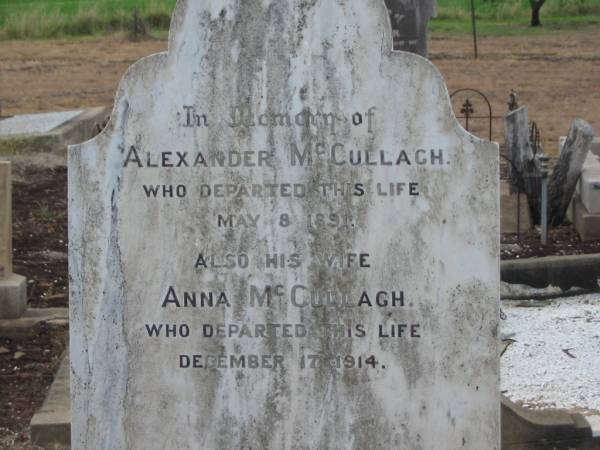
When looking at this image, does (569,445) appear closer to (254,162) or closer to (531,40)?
(254,162)

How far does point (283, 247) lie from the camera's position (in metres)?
4.77

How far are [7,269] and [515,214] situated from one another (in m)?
4.26

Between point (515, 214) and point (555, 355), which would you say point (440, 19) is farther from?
point (555, 355)

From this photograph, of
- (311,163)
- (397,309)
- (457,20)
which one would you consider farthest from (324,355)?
(457,20)

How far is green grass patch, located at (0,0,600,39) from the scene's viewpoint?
3362cm

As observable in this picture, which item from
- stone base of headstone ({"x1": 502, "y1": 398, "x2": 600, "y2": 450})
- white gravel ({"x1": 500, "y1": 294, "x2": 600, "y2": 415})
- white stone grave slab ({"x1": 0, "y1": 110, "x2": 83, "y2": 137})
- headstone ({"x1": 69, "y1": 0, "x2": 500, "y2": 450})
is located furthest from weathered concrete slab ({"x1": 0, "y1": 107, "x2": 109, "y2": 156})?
headstone ({"x1": 69, "y1": 0, "x2": 500, "y2": 450})

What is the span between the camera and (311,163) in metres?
4.72

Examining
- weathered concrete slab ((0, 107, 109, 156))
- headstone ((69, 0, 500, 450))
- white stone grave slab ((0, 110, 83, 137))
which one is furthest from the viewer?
white stone grave slab ((0, 110, 83, 137))

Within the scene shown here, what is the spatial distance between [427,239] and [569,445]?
144 centimetres

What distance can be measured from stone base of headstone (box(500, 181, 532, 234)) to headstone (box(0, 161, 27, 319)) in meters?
3.81

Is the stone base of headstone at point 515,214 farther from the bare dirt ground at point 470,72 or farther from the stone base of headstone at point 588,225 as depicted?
the bare dirt ground at point 470,72

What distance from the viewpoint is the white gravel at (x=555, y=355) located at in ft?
21.4

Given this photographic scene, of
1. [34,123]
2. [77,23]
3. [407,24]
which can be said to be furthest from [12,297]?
[77,23]

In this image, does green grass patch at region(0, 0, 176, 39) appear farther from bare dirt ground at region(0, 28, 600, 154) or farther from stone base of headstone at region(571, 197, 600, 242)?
stone base of headstone at region(571, 197, 600, 242)
